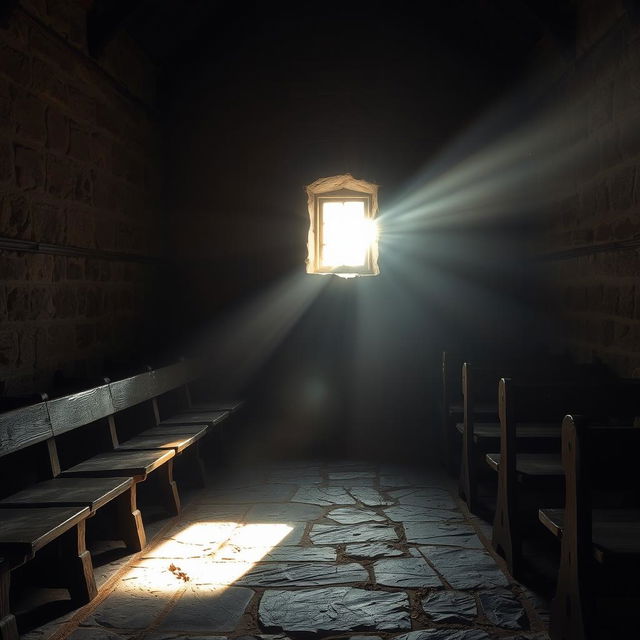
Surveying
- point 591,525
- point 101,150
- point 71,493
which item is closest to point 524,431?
point 591,525

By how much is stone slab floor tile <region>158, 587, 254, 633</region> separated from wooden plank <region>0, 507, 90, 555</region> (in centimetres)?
57

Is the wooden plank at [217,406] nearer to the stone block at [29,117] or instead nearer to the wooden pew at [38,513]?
the wooden pew at [38,513]

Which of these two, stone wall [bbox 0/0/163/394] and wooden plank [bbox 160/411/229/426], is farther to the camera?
wooden plank [bbox 160/411/229/426]

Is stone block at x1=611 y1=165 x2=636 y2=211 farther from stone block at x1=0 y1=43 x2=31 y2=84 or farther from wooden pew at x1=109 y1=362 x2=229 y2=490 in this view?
stone block at x1=0 y1=43 x2=31 y2=84

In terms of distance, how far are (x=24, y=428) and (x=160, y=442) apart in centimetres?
122

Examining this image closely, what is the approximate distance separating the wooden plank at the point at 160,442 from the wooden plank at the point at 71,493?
0.67 metres

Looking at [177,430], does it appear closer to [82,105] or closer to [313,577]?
[313,577]

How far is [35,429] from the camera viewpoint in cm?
330

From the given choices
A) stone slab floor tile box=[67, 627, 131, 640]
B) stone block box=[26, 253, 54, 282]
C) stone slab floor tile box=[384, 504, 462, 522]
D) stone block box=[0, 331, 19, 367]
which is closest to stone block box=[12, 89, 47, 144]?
stone block box=[26, 253, 54, 282]

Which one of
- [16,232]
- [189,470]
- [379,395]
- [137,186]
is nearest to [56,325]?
[16,232]

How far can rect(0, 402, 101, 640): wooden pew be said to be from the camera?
2486mm

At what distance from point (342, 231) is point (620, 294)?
11.5 ft

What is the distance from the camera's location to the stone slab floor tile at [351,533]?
383 centimetres

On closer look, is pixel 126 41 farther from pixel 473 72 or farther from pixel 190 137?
pixel 473 72
